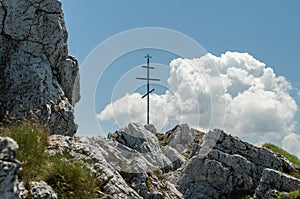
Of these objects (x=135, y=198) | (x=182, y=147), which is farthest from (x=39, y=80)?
(x=182, y=147)

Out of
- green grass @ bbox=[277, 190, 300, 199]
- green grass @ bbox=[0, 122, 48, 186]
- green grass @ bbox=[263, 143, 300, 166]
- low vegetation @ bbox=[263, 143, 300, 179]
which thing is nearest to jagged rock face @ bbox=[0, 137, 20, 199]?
green grass @ bbox=[0, 122, 48, 186]

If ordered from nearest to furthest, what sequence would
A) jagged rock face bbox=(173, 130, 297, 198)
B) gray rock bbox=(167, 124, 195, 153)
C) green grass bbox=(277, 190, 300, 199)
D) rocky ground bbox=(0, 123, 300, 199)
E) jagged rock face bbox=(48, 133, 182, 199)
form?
jagged rock face bbox=(48, 133, 182, 199), rocky ground bbox=(0, 123, 300, 199), green grass bbox=(277, 190, 300, 199), jagged rock face bbox=(173, 130, 297, 198), gray rock bbox=(167, 124, 195, 153)

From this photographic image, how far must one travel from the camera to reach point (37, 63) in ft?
65.4

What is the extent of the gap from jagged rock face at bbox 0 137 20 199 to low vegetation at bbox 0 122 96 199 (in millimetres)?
2342

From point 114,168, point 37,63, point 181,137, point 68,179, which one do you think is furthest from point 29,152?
point 181,137

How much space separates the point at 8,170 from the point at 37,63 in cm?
1279

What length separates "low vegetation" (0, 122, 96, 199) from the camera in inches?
426

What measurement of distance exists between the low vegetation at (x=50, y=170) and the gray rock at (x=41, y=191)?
0.79 ft

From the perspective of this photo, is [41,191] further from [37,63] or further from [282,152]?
[282,152]

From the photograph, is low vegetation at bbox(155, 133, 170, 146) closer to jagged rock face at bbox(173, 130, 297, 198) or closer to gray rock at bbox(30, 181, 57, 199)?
jagged rock face at bbox(173, 130, 297, 198)

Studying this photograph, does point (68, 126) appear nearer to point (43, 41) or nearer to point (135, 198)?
point (43, 41)

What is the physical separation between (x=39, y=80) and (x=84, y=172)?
8.93 metres

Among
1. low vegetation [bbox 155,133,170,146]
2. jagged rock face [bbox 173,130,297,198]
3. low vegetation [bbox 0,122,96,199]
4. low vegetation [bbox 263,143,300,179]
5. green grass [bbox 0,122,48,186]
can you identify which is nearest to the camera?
green grass [bbox 0,122,48,186]

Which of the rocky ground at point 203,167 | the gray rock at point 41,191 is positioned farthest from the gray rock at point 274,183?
the gray rock at point 41,191
